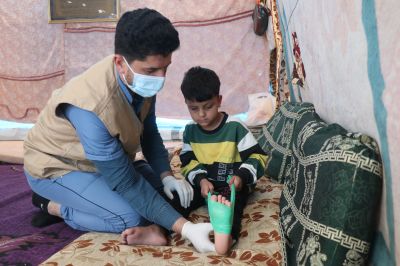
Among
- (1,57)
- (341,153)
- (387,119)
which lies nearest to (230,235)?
(341,153)

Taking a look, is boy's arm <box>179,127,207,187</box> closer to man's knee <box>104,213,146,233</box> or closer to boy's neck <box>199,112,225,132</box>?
boy's neck <box>199,112,225,132</box>

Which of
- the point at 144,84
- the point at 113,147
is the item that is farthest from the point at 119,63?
the point at 113,147

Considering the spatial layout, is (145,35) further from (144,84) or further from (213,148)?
(213,148)

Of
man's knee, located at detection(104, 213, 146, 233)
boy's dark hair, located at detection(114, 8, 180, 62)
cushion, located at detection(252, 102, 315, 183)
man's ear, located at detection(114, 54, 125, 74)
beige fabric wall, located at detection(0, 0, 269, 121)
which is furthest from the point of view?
beige fabric wall, located at detection(0, 0, 269, 121)

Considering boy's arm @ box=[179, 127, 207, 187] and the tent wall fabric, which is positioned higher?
the tent wall fabric

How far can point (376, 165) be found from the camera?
2.77ft

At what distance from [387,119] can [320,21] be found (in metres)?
0.63

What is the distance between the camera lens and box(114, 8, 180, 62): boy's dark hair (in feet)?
3.46

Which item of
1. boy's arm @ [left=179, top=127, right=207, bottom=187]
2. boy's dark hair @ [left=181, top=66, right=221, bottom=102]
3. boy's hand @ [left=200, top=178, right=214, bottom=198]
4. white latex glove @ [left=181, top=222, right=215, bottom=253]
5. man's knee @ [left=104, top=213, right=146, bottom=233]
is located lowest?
man's knee @ [left=104, top=213, right=146, bottom=233]

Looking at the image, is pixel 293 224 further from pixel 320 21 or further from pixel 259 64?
pixel 259 64

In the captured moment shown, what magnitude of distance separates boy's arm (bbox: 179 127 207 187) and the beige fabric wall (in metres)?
1.61

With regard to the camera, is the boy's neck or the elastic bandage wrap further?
the boy's neck

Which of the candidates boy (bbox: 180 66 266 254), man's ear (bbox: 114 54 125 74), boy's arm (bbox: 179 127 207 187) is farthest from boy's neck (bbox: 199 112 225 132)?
man's ear (bbox: 114 54 125 74)

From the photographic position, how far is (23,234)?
4.79ft
